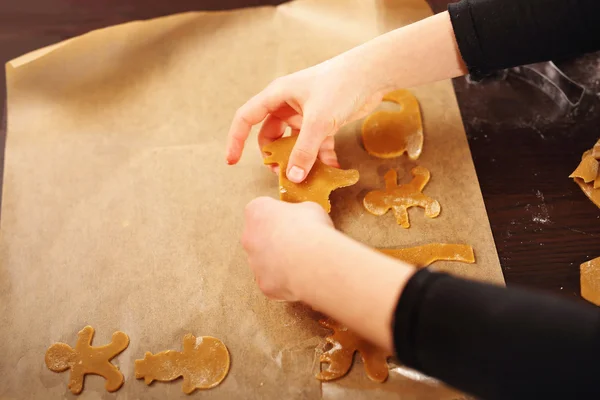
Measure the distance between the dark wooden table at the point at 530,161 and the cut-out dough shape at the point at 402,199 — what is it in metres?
0.10

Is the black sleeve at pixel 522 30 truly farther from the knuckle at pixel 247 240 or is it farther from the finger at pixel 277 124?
the knuckle at pixel 247 240

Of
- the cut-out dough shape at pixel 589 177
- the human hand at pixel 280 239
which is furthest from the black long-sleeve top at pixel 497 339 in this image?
the cut-out dough shape at pixel 589 177

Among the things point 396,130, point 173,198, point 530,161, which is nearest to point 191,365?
point 173,198

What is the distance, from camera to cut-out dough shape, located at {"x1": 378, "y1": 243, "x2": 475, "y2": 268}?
88 cm

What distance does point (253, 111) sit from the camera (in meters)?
0.94

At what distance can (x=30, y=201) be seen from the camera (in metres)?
1.04

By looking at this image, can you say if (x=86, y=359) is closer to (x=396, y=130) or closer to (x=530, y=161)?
(x=396, y=130)

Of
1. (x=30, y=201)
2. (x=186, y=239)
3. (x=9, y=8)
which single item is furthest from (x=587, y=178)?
(x=9, y=8)

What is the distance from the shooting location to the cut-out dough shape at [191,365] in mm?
809

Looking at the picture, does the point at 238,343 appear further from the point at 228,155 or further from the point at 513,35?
the point at 513,35

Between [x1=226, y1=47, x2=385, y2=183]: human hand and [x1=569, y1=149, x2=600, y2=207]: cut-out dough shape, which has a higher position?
[x1=226, y1=47, x2=385, y2=183]: human hand

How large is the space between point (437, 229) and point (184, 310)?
17.8 inches

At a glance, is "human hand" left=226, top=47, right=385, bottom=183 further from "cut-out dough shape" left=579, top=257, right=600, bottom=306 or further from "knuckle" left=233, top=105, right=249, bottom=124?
"cut-out dough shape" left=579, top=257, right=600, bottom=306

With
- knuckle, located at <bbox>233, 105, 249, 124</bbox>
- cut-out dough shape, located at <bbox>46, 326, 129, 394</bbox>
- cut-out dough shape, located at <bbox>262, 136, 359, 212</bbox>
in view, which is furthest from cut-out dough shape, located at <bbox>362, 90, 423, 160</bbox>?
cut-out dough shape, located at <bbox>46, 326, 129, 394</bbox>
